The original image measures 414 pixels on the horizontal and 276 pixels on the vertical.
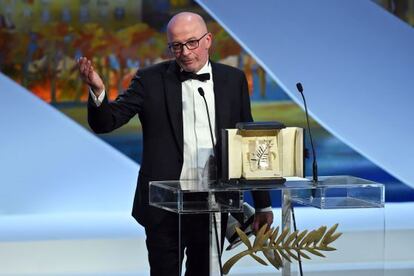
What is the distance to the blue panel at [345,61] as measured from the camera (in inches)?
258

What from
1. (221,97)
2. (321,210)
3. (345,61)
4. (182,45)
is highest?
(345,61)

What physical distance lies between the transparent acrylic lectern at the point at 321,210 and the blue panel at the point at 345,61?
369cm

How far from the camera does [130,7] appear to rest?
6.45 metres

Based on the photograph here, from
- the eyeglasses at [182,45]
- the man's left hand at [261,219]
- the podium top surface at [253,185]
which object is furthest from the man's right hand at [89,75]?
the man's left hand at [261,219]

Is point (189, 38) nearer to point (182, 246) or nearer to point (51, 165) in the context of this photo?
point (182, 246)

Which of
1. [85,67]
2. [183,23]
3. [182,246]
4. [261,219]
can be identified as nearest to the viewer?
[182,246]

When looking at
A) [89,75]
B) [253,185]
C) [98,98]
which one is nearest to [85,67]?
[89,75]

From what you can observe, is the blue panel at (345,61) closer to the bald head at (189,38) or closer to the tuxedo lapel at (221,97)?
the tuxedo lapel at (221,97)

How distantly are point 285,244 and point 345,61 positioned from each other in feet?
13.1

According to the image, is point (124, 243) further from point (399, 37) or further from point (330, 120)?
point (399, 37)

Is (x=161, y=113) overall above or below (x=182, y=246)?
above

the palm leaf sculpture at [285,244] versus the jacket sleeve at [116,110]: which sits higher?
the jacket sleeve at [116,110]

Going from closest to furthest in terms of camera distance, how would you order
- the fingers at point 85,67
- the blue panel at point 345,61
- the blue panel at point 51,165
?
the fingers at point 85,67 → the blue panel at point 51,165 → the blue panel at point 345,61

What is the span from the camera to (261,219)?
3102 mm
